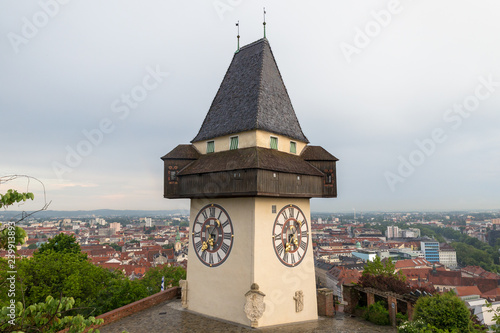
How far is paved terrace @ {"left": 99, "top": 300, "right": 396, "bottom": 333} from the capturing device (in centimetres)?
1196

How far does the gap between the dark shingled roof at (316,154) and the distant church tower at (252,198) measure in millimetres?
47

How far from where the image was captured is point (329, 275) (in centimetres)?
7812

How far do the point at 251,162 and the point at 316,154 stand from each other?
435 centimetres

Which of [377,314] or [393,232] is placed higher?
[377,314]

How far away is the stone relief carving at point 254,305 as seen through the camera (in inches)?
467

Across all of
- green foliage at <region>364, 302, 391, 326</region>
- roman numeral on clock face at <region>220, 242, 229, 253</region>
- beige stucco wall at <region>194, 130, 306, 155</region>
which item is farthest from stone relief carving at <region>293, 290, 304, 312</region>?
beige stucco wall at <region>194, 130, 306, 155</region>

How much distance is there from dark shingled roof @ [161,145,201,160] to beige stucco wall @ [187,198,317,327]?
2631mm

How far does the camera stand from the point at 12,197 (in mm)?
4008

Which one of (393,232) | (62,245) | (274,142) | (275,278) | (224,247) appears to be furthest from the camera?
(393,232)

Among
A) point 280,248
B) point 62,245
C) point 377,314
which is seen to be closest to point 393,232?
point 62,245

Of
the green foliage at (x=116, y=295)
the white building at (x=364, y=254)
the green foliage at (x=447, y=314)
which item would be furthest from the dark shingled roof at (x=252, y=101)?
the white building at (x=364, y=254)

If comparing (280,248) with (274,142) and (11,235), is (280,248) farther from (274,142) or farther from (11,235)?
(11,235)

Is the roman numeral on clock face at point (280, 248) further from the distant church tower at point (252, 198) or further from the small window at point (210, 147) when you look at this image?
the small window at point (210, 147)

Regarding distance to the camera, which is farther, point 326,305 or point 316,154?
point 316,154
